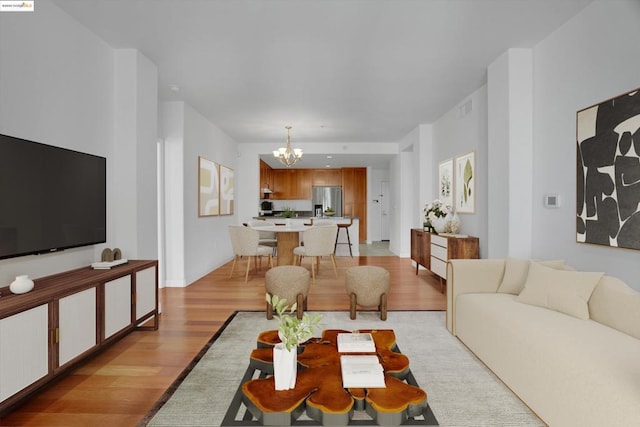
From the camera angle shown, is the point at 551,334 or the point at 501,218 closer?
the point at 551,334

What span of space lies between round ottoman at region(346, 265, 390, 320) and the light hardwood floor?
41cm

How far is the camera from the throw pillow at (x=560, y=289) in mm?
2326

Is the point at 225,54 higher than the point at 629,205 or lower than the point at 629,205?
higher

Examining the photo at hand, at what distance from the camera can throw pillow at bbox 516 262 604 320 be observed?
233cm

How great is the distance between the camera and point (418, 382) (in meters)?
2.35

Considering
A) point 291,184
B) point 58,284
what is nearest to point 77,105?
point 58,284

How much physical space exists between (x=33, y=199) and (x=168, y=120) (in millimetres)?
3083

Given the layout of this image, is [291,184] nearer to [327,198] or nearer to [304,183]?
[304,183]

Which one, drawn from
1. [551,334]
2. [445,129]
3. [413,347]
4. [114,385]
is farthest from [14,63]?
[445,129]

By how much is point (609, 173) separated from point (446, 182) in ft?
10.7

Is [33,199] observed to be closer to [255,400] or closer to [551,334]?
[255,400]

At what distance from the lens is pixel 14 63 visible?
94.0 inches

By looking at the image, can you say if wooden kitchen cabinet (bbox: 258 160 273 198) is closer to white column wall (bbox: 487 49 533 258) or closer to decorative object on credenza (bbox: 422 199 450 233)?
decorative object on credenza (bbox: 422 199 450 233)

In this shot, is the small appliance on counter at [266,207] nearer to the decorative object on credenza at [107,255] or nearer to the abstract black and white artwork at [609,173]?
the decorative object on credenza at [107,255]
